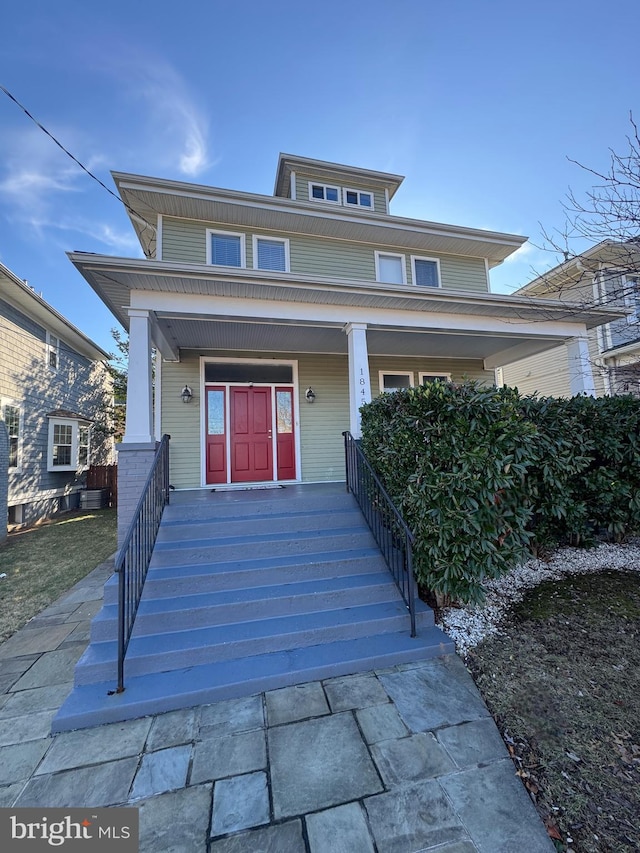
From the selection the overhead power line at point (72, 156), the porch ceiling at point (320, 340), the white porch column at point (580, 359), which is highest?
the overhead power line at point (72, 156)

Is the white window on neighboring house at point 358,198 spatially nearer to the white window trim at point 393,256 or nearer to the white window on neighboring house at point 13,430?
the white window trim at point 393,256

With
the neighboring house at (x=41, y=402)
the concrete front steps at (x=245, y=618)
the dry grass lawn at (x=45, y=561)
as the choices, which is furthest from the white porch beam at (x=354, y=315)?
the neighboring house at (x=41, y=402)

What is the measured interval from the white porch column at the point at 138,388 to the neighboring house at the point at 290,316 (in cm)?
2

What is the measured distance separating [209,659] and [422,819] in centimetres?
176

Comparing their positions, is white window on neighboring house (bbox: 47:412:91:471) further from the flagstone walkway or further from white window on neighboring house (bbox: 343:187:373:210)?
white window on neighboring house (bbox: 343:187:373:210)

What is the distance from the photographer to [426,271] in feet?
28.0

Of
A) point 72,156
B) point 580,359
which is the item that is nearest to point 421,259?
point 580,359

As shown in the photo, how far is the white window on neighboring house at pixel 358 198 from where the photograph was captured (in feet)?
30.0

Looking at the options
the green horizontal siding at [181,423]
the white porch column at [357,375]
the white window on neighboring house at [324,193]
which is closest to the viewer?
the white porch column at [357,375]

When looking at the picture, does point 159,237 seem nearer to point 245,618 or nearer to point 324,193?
point 324,193

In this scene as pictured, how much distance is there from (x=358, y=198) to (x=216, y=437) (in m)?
7.20

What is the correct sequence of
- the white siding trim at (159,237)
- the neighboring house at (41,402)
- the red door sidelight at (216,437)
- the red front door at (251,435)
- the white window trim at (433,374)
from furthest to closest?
the neighboring house at (41,402)
the white window trim at (433,374)
the red front door at (251,435)
the red door sidelight at (216,437)
the white siding trim at (159,237)

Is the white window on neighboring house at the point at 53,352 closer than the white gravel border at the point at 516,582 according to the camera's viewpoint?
No

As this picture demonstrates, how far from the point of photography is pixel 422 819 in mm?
1697
